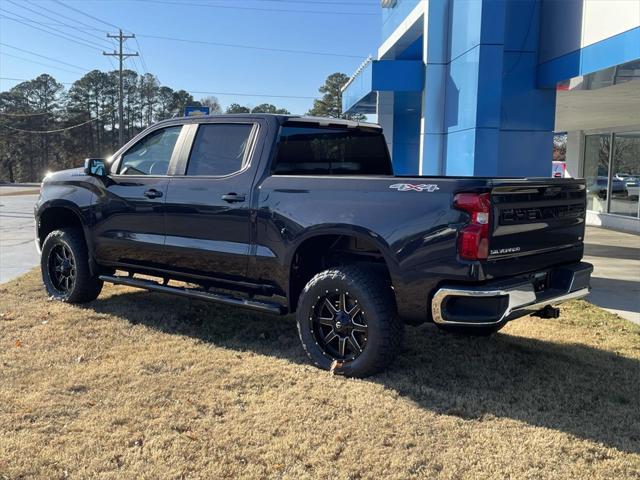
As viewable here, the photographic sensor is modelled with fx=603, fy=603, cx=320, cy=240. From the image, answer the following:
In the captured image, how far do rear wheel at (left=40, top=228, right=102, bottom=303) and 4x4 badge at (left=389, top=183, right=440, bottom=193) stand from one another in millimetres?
3677

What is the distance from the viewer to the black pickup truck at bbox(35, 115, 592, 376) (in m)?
3.89

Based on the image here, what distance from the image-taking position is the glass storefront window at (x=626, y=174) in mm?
15578

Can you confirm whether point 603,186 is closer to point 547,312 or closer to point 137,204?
point 547,312

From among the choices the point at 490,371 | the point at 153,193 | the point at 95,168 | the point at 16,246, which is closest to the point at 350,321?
the point at 490,371

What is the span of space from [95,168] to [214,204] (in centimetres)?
160

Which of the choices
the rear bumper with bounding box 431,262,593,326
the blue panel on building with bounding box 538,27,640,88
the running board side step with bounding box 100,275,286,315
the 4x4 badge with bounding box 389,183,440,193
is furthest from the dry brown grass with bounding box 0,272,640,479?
the blue panel on building with bounding box 538,27,640,88

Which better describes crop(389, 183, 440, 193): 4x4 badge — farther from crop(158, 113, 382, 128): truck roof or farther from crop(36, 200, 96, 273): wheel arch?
crop(36, 200, 96, 273): wheel arch

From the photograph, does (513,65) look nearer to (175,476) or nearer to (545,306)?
(545,306)

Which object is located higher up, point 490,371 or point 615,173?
point 615,173

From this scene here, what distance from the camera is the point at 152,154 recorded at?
5.85m

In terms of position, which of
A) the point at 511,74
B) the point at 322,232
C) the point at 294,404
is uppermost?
the point at 511,74

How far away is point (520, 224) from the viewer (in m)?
4.04

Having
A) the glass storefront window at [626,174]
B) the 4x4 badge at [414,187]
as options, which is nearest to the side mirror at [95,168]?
the 4x4 badge at [414,187]

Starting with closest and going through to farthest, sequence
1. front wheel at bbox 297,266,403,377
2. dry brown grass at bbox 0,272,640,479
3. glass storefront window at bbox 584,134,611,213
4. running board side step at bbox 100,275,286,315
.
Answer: dry brown grass at bbox 0,272,640,479 < front wheel at bbox 297,266,403,377 < running board side step at bbox 100,275,286,315 < glass storefront window at bbox 584,134,611,213
